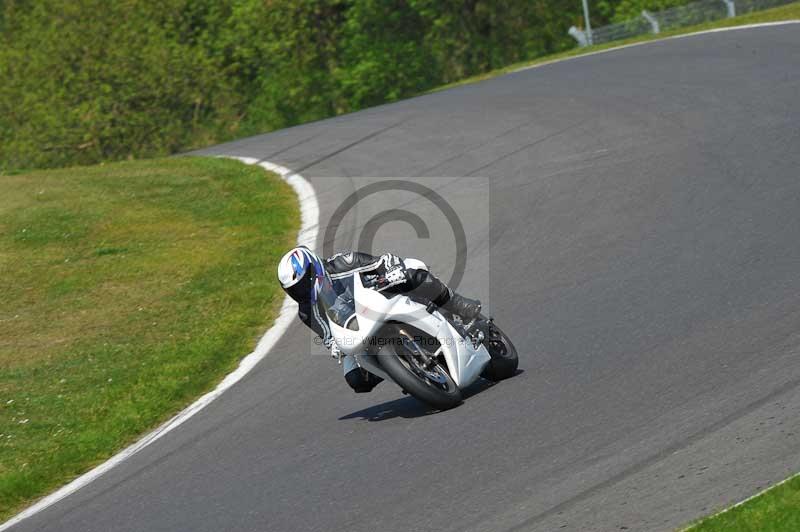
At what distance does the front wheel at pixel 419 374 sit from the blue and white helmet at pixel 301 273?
2.24 ft

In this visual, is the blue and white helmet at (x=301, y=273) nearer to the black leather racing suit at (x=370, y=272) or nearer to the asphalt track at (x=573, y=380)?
the black leather racing suit at (x=370, y=272)

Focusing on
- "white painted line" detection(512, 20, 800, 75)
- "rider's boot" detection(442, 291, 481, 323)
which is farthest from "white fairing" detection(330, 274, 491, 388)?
"white painted line" detection(512, 20, 800, 75)

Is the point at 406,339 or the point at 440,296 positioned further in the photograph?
the point at 440,296

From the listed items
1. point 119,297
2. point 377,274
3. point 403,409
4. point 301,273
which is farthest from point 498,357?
point 119,297

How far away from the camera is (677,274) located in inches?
401

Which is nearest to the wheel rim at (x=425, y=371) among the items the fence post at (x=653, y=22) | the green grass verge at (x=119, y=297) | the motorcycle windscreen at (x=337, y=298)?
the motorcycle windscreen at (x=337, y=298)

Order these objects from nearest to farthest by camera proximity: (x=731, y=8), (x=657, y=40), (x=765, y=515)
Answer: (x=765, y=515) < (x=657, y=40) < (x=731, y=8)

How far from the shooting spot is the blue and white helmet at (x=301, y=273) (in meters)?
7.73

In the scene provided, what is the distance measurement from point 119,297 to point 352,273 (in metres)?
6.67

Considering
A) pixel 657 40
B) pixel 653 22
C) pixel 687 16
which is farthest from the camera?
pixel 653 22

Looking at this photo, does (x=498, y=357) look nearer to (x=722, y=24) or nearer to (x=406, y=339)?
(x=406, y=339)

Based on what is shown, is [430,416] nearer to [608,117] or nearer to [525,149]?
[525,149]

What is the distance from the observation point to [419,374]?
7.74m

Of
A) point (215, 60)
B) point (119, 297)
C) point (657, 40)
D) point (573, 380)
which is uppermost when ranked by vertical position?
point (573, 380)
